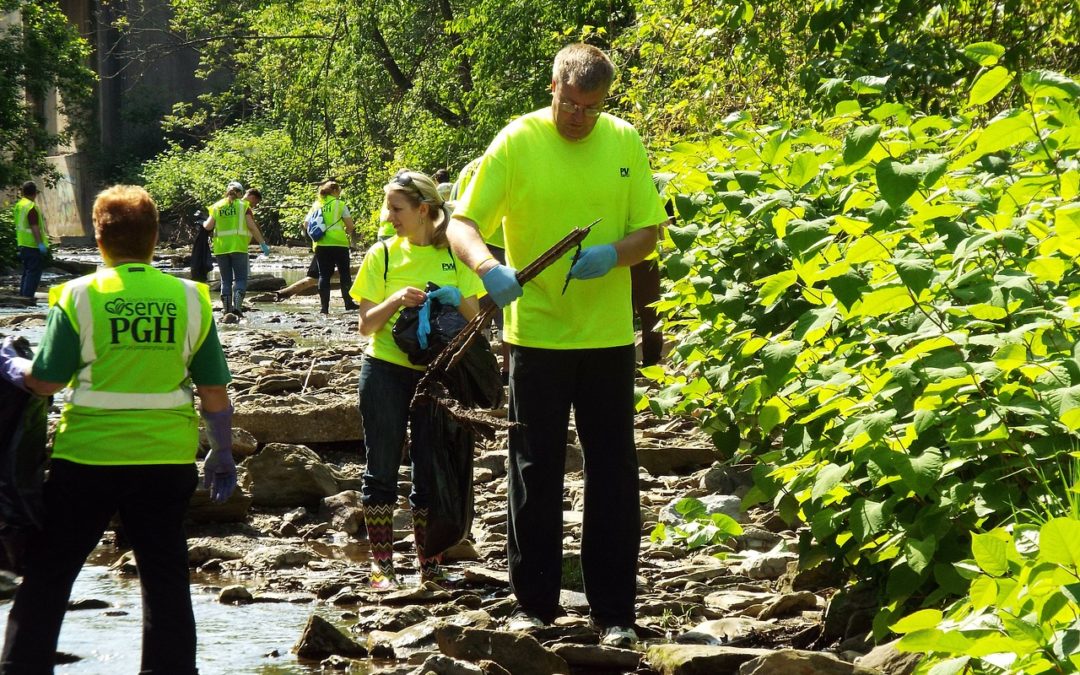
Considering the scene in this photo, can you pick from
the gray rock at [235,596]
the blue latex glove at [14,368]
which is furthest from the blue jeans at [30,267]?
the blue latex glove at [14,368]

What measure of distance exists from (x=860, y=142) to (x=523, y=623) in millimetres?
2219

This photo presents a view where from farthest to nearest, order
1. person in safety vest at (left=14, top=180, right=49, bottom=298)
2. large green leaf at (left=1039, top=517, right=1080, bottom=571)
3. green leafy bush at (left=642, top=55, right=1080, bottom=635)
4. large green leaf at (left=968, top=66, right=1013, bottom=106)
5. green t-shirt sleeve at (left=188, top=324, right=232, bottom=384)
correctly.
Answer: person in safety vest at (left=14, top=180, right=49, bottom=298)
green t-shirt sleeve at (left=188, top=324, right=232, bottom=384)
large green leaf at (left=968, top=66, right=1013, bottom=106)
green leafy bush at (left=642, top=55, right=1080, bottom=635)
large green leaf at (left=1039, top=517, right=1080, bottom=571)

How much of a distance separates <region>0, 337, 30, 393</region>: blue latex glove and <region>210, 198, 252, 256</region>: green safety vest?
16.4 metres

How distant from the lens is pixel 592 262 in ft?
17.3

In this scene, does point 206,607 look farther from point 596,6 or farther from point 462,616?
point 596,6

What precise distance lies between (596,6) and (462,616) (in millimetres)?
17000

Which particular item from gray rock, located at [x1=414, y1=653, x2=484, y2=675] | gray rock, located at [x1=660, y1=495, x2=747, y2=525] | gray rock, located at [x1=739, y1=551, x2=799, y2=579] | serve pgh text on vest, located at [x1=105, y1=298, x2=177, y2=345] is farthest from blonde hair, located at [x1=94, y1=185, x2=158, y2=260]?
gray rock, located at [x1=660, y1=495, x2=747, y2=525]

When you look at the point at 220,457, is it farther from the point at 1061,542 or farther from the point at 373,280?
the point at 1061,542

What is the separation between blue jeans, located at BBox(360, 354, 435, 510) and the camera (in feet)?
22.2

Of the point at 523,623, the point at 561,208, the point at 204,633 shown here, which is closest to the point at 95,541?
the point at 204,633

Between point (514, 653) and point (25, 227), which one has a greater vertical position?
point (25, 227)

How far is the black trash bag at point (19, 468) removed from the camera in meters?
4.40

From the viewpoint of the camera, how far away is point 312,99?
26594 millimetres

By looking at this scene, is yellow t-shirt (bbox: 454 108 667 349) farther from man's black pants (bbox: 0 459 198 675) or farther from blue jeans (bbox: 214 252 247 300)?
blue jeans (bbox: 214 252 247 300)
